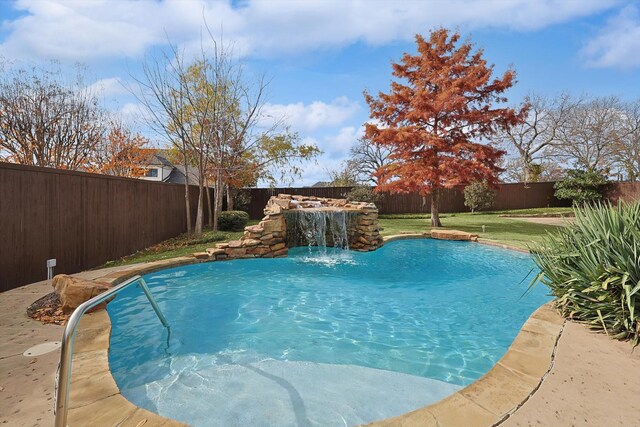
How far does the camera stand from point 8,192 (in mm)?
4770

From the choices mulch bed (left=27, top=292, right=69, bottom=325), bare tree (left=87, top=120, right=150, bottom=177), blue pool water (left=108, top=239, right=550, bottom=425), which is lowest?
blue pool water (left=108, top=239, right=550, bottom=425)

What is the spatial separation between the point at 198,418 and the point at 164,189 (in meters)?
9.16

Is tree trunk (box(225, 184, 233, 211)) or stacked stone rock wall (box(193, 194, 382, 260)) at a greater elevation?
tree trunk (box(225, 184, 233, 211))

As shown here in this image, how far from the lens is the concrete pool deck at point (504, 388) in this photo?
5.97 feet

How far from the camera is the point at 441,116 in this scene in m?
13.1

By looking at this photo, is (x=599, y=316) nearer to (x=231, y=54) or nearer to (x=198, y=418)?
(x=198, y=418)

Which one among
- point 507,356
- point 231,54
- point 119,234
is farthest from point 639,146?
point 119,234

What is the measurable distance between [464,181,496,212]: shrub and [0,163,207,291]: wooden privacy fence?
18205 millimetres

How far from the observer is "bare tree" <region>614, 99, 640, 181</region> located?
81.7 ft

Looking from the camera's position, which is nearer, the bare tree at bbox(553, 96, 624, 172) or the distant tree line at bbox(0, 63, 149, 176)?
the distant tree line at bbox(0, 63, 149, 176)

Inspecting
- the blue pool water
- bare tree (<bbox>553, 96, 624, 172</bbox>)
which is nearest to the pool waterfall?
the blue pool water

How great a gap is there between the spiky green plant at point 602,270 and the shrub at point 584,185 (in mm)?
21851

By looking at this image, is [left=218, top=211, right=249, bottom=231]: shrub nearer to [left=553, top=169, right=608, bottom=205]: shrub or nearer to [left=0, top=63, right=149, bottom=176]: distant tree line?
[left=0, top=63, right=149, bottom=176]: distant tree line

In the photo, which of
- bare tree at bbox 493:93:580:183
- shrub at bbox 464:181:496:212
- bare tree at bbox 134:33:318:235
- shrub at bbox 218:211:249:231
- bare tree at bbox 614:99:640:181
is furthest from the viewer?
bare tree at bbox 493:93:580:183
